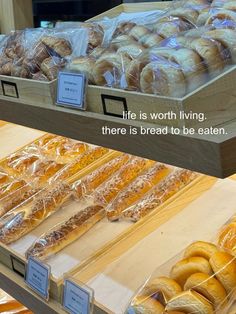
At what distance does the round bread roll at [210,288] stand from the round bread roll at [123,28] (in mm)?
621

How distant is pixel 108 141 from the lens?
83cm

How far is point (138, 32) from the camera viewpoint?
3.43 feet

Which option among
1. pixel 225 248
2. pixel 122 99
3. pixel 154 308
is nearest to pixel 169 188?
pixel 225 248

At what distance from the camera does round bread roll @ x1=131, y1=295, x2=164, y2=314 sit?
3.01 ft

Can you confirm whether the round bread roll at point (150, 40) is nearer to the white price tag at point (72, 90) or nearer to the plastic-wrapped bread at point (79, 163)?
the white price tag at point (72, 90)

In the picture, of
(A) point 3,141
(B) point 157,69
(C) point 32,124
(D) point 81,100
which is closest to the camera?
(B) point 157,69

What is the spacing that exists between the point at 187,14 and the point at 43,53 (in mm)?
381

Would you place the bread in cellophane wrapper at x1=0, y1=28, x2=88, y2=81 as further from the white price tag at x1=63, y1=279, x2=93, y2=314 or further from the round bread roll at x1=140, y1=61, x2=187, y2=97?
the white price tag at x1=63, y1=279, x2=93, y2=314

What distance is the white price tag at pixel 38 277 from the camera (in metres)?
1.17

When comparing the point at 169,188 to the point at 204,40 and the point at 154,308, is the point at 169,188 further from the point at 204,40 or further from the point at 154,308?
the point at 204,40

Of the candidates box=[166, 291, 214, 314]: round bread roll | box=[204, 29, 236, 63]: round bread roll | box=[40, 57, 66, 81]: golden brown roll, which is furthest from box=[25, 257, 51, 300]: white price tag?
box=[204, 29, 236, 63]: round bread roll

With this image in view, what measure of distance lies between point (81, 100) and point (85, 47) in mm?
280

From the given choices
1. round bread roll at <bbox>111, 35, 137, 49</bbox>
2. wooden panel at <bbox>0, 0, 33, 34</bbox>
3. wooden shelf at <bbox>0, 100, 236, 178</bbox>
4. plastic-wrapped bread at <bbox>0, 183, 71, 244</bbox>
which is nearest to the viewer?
wooden shelf at <bbox>0, 100, 236, 178</bbox>

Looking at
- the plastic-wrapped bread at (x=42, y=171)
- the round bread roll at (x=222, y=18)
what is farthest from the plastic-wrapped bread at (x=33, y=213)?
the round bread roll at (x=222, y=18)
